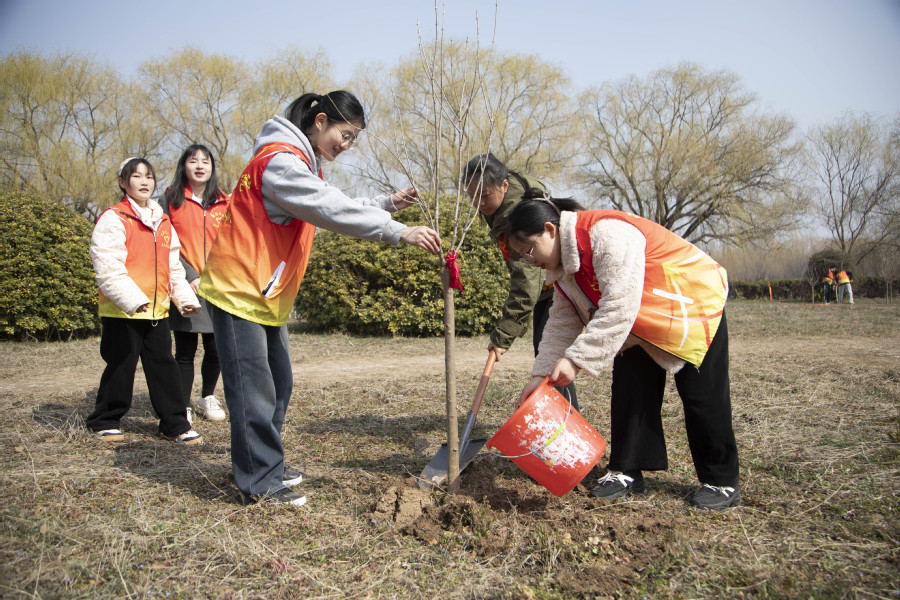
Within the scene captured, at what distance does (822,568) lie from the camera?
1910 millimetres

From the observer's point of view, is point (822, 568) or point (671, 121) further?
point (671, 121)

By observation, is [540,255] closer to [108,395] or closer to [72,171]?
[108,395]

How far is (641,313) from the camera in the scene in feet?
7.59

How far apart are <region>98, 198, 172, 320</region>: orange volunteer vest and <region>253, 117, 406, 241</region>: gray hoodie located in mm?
1701

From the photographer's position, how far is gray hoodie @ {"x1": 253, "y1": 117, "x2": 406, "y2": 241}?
2256mm

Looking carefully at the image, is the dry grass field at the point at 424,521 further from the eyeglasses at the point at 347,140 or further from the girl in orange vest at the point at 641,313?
the eyeglasses at the point at 347,140

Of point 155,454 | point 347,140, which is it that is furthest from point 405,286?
point 347,140

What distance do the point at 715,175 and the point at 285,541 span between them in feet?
81.1

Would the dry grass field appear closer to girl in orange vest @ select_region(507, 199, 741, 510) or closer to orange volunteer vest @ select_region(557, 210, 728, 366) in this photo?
girl in orange vest @ select_region(507, 199, 741, 510)

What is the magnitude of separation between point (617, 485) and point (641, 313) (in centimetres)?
87

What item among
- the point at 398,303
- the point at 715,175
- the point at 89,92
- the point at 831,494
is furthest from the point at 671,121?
the point at 831,494

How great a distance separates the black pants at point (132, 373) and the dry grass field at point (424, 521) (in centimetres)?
17

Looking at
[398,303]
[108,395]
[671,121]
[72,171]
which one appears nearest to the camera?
[108,395]

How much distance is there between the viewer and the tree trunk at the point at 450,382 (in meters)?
2.41
